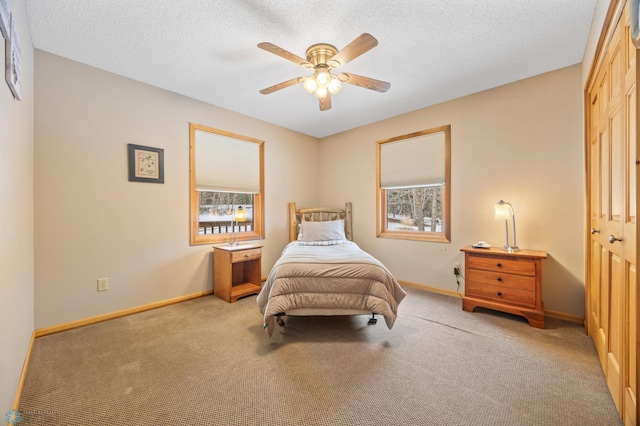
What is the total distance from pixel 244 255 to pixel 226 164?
4.40ft

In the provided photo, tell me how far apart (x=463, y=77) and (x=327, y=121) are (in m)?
1.97

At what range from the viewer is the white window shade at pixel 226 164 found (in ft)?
A: 11.4

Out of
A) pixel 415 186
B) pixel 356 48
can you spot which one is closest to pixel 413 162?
pixel 415 186

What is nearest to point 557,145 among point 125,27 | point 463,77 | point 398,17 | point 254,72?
point 463,77

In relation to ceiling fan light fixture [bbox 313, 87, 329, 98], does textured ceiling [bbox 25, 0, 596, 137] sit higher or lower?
higher

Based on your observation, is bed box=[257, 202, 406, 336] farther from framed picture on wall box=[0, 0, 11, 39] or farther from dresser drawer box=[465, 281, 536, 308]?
framed picture on wall box=[0, 0, 11, 39]

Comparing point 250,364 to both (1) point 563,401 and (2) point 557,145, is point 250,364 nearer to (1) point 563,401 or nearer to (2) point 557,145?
(1) point 563,401

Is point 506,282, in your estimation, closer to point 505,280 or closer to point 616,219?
point 505,280

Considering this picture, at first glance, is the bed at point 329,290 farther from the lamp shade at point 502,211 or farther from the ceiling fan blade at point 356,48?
the ceiling fan blade at point 356,48

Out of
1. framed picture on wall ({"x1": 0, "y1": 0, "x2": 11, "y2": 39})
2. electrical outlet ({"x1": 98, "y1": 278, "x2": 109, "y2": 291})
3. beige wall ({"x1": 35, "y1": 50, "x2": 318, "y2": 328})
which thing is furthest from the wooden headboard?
framed picture on wall ({"x1": 0, "y1": 0, "x2": 11, "y2": 39})

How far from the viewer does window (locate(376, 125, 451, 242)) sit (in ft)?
11.5

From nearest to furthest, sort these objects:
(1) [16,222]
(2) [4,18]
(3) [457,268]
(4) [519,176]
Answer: (2) [4,18] → (1) [16,222] → (4) [519,176] → (3) [457,268]

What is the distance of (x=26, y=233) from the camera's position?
2.02m

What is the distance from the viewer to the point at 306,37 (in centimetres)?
216
